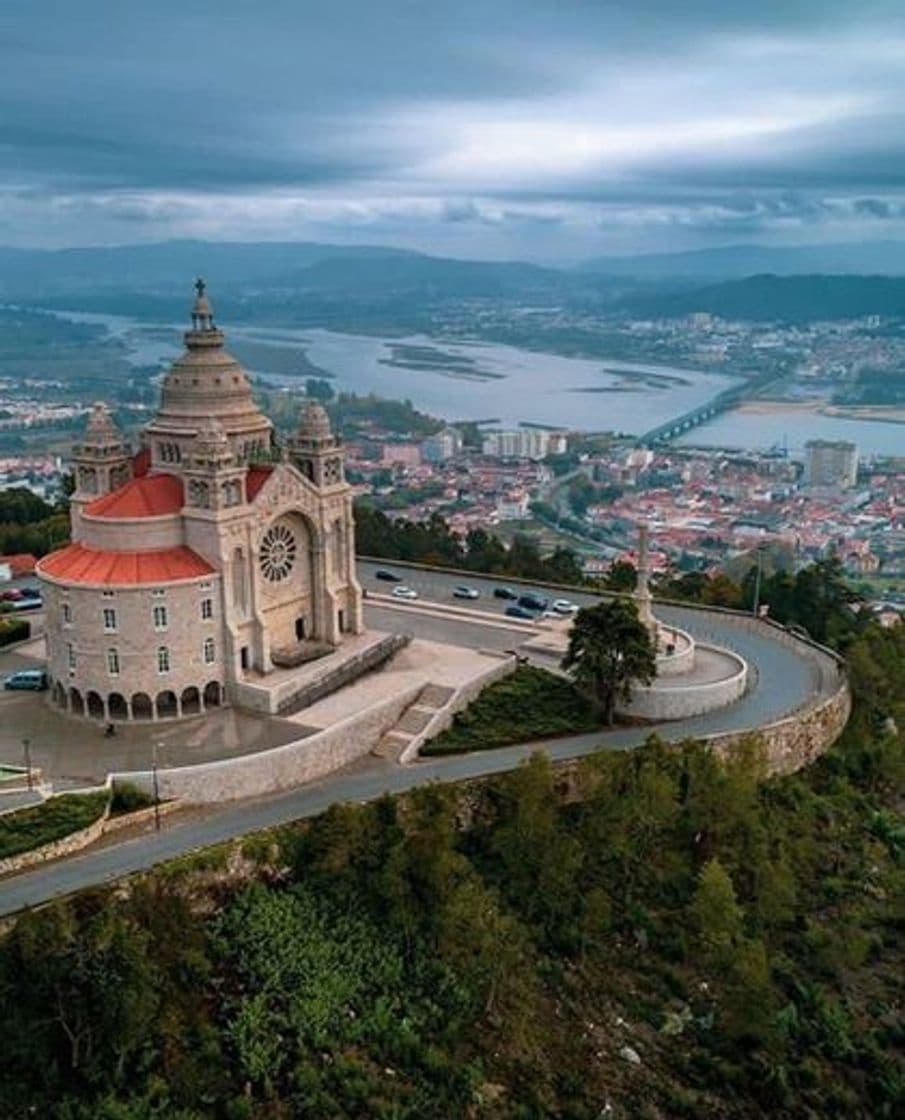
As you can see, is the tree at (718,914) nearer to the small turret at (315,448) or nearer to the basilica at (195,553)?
the basilica at (195,553)

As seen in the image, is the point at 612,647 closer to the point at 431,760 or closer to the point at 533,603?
the point at 431,760

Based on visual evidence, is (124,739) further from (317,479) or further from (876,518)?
(876,518)

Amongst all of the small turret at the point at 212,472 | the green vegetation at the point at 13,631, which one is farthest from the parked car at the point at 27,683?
the small turret at the point at 212,472

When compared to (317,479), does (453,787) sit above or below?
below

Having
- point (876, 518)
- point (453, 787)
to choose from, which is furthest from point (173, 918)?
point (876, 518)

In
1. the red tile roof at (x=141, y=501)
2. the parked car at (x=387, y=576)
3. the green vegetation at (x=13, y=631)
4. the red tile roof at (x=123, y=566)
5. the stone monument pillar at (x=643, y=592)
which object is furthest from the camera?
the parked car at (x=387, y=576)

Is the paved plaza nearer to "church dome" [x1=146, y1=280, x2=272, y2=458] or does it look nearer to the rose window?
the rose window

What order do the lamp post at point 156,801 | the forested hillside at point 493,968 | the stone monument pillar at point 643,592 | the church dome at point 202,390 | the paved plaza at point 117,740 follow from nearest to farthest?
1. the forested hillside at point 493,968
2. the lamp post at point 156,801
3. the paved plaza at point 117,740
4. the church dome at point 202,390
5. the stone monument pillar at point 643,592
